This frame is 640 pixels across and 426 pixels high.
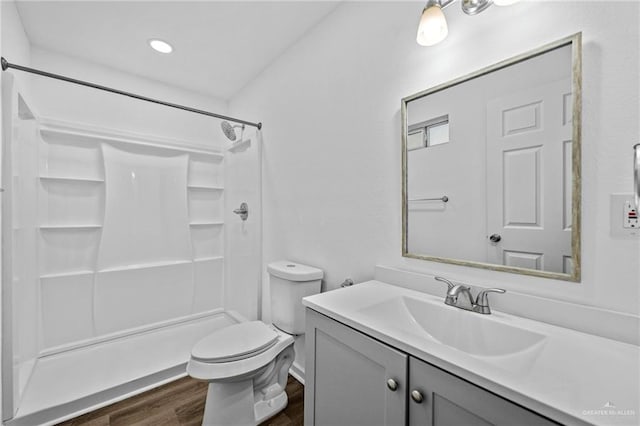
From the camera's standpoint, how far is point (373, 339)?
0.86 metres

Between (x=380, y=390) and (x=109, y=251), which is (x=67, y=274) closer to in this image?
(x=109, y=251)

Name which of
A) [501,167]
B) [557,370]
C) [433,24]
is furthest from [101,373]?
[433,24]

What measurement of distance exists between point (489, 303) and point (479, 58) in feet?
2.98

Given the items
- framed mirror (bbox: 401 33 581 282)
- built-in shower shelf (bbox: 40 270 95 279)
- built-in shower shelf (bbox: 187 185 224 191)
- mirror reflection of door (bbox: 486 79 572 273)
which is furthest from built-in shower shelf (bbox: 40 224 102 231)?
mirror reflection of door (bbox: 486 79 572 273)

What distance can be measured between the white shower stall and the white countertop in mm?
1776

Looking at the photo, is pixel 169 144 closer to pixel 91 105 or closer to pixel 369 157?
pixel 91 105

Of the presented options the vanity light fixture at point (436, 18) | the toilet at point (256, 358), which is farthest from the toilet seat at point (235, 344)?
the vanity light fixture at point (436, 18)

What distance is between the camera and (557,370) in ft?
2.12

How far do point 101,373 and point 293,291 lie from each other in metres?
1.49

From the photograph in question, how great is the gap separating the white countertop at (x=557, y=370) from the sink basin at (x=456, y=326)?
0.03 meters

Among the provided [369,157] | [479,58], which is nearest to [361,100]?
[369,157]

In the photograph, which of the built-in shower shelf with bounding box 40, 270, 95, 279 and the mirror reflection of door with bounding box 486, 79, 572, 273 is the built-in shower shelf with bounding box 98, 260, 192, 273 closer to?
the built-in shower shelf with bounding box 40, 270, 95, 279

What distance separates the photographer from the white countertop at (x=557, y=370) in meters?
0.51

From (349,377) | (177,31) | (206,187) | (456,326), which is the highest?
(177,31)
